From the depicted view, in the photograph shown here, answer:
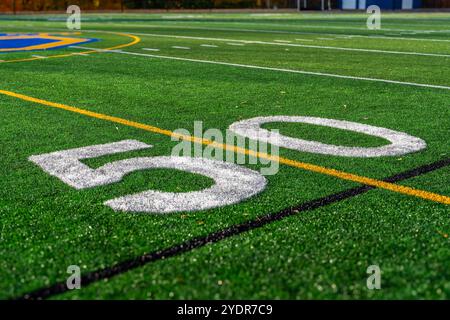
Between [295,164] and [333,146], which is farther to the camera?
[333,146]

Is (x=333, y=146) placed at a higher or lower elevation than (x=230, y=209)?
higher

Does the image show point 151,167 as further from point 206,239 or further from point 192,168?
point 206,239

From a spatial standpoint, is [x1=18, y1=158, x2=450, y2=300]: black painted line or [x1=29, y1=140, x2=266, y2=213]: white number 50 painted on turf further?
[x1=29, y1=140, x2=266, y2=213]: white number 50 painted on turf

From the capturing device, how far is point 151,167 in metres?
4.10

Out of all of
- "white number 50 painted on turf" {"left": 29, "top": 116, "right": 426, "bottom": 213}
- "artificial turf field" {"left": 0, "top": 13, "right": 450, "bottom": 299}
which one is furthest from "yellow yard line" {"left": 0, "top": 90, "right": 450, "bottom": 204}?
"white number 50 painted on turf" {"left": 29, "top": 116, "right": 426, "bottom": 213}

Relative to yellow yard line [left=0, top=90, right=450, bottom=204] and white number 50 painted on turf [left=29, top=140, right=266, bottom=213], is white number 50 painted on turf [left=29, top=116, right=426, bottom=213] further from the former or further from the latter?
yellow yard line [left=0, top=90, right=450, bottom=204]

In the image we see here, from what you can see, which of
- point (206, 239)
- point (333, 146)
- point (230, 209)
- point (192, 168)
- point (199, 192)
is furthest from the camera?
point (333, 146)

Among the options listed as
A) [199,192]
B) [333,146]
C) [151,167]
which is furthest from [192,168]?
[333,146]

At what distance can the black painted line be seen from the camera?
2.47m

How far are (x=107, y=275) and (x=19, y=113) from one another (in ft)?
12.0

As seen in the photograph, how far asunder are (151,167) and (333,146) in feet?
4.52

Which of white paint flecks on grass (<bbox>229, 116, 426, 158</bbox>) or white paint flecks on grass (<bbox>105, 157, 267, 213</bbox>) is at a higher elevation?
white paint flecks on grass (<bbox>229, 116, 426, 158</bbox>)

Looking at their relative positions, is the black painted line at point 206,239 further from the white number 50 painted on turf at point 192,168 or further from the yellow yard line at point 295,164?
the white number 50 painted on turf at point 192,168

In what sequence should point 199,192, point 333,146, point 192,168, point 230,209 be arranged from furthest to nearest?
point 333,146 → point 192,168 → point 199,192 → point 230,209
